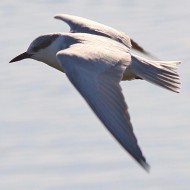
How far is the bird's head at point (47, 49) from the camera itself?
12961 mm

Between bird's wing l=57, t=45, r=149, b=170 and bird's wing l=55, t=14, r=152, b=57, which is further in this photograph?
bird's wing l=55, t=14, r=152, b=57

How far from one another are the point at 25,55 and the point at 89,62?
2558 mm

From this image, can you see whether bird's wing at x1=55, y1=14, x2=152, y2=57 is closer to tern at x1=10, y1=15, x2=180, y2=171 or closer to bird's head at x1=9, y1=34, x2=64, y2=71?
tern at x1=10, y1=15, x2=180, y2=171

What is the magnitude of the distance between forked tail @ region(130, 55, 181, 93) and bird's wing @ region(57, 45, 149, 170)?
68 centimetres

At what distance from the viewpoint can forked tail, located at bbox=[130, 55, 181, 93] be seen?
41.1 feet

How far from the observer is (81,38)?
12555 mm

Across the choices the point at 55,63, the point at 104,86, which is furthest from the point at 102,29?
the point at 104,86

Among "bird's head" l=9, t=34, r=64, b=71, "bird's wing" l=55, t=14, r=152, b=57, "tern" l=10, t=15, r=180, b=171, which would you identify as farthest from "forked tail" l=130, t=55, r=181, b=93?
"bird's head" l=9, t=34, r=64, b=71

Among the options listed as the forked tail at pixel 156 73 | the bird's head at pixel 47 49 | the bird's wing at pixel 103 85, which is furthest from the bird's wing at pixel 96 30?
the bird's wing at pixel 103 85

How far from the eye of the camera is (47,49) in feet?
43.6

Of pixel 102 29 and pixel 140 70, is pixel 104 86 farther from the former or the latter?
pixel 102 29

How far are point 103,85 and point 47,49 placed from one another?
230cm

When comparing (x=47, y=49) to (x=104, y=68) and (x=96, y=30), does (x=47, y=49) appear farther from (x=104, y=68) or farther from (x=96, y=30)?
(x=104, y=68)

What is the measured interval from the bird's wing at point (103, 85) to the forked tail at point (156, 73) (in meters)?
0.68
